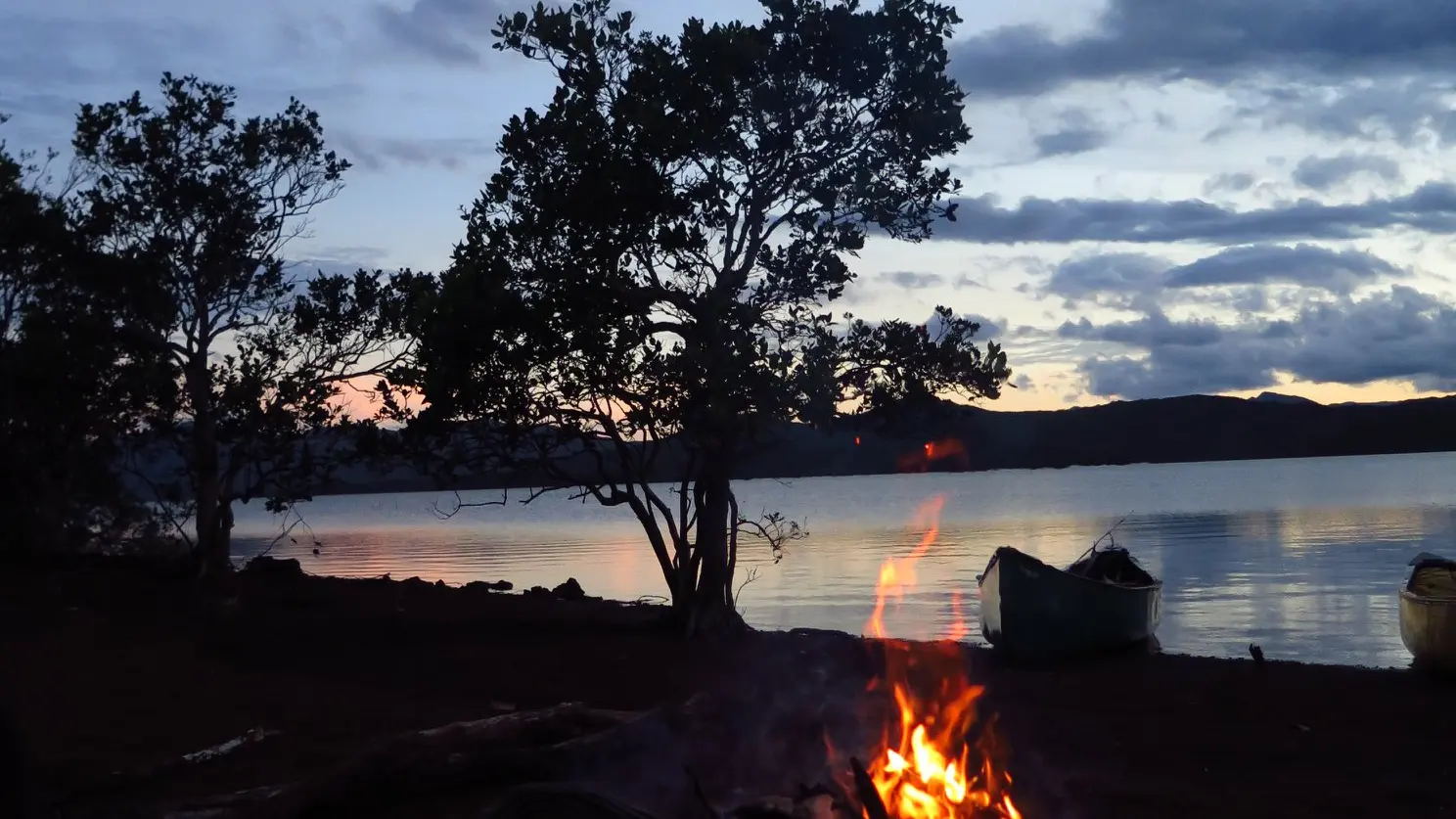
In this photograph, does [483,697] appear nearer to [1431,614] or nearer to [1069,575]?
[1069,575]

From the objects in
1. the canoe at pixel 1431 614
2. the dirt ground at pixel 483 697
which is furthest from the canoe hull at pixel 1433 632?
the dirt ground at pixel 483 697

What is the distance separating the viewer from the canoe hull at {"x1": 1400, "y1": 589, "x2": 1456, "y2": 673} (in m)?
15.6

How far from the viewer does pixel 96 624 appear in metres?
14.5

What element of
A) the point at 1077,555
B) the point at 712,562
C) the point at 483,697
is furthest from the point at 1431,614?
the point at 1077,555

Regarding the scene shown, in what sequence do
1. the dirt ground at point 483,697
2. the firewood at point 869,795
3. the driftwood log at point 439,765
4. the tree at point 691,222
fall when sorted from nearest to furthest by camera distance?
the firewood at point 869,795, the driftwood log at point 439,765, the dirt ground at point 483,697, the tree at point 691,222

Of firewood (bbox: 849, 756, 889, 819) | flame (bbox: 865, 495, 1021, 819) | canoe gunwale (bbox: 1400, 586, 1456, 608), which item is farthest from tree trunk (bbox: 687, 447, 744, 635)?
firewood (bbox: 849, 756, 889, 819)

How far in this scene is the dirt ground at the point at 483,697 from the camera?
8.55 m

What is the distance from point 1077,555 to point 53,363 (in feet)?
115

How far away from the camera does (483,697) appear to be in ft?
39.6

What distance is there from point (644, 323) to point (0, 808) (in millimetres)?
11784

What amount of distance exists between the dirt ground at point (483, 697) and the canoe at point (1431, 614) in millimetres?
475

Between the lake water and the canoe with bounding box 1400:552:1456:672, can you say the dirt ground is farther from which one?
the lake water

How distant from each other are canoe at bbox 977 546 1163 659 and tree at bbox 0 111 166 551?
1341cm

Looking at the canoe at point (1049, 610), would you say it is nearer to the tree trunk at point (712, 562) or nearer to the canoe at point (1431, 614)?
the canoe at point (1431, 614)
